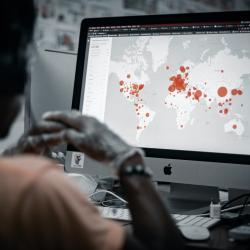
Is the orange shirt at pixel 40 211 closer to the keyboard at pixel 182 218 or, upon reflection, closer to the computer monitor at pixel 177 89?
the keyboard at pixel 182 218

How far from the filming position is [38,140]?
780 millimetres

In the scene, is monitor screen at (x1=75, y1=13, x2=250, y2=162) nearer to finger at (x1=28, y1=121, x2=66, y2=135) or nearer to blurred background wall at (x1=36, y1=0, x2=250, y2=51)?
finger at (x1=28, y1=121, x2=66, y2=135)

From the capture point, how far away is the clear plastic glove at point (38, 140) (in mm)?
753

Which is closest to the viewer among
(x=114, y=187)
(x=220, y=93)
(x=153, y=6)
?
(x=220, y=93)

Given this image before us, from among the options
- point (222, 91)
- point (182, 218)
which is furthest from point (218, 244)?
point (222, 91)

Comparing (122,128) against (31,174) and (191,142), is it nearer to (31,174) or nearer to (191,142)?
(191,142)

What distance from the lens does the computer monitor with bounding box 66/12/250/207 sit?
3.30ft

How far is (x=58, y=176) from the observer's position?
454 mm

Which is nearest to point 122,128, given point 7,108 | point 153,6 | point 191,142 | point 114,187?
point 191,142

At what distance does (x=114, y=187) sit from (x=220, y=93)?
51 cm

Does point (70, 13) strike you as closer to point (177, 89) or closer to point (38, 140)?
point (177, 89)

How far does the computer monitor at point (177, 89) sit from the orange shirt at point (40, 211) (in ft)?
2.00

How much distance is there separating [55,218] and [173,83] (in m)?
0.69

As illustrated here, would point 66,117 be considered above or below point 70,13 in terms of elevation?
below
